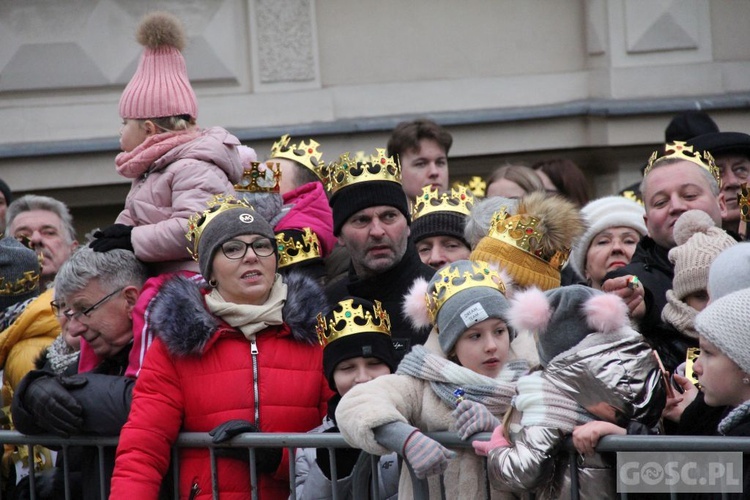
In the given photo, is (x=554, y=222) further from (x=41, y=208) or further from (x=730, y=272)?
(x=41, y=208)

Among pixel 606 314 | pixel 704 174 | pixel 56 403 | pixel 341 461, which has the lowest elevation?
pixel 341 461

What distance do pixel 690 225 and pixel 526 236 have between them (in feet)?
1.93

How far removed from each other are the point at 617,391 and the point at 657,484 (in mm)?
271

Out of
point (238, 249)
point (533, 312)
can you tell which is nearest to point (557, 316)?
point (533, 312)

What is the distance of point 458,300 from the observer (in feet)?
13.7

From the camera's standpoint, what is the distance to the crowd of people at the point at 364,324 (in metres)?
3.69

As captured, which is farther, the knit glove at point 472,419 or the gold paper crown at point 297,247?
the gold paper crown at point 297,247

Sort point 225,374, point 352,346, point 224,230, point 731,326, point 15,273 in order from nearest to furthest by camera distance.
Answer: point 731,326 < point 352,346 < point 225,374 < point 224,230 < point 15,273

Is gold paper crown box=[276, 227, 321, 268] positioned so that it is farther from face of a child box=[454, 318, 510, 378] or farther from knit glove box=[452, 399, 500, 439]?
knit glove box=[452, 399, 500, 439]

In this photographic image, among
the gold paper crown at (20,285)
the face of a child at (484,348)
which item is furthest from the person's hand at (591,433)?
the gold paper crown at (20,285)

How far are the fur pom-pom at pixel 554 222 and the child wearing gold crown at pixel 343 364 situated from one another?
70 cm

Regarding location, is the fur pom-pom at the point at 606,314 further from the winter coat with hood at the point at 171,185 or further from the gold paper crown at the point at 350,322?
the winter coat with hood at the point at 171,185

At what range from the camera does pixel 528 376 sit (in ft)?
12.4

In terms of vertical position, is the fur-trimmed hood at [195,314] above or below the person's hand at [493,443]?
above
